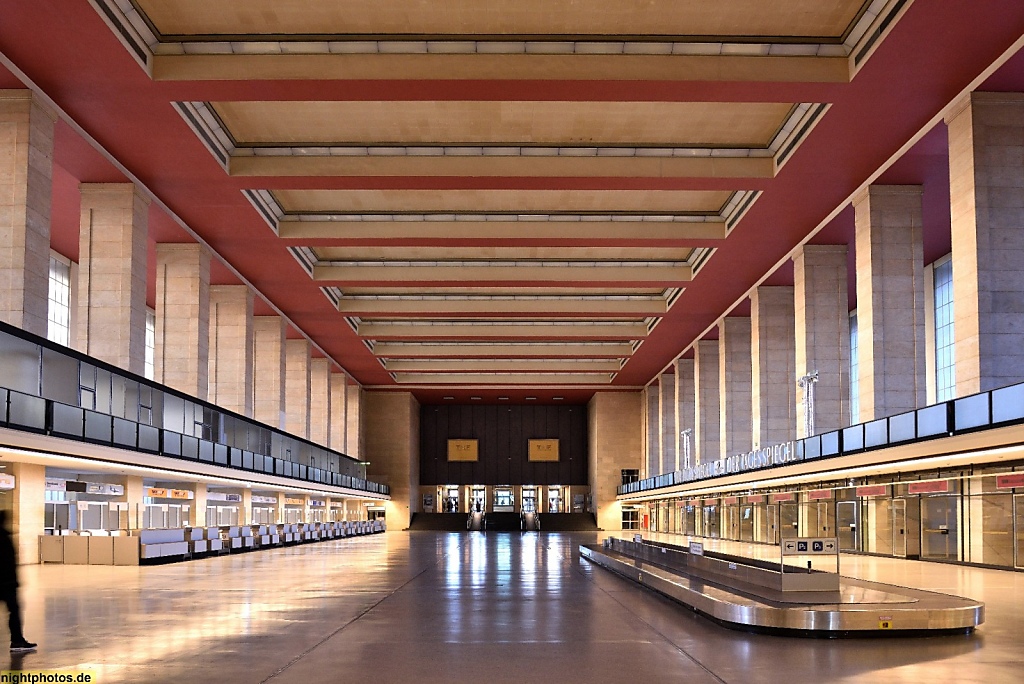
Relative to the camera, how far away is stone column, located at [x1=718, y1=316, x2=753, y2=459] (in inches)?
1731

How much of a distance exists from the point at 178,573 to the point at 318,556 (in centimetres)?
884

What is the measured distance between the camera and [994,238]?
2077cm

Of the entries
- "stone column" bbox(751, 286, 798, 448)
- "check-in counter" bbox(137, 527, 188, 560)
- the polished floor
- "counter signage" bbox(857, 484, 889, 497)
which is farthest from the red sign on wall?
"check-in counter" bbox(137, 527, 188, 560)

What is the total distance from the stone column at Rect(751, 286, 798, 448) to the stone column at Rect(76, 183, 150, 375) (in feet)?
72.0

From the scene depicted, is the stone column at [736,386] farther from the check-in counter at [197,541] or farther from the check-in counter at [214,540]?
the check-in counter at [197,541]

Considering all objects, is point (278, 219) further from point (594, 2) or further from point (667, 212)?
point (594, 2)

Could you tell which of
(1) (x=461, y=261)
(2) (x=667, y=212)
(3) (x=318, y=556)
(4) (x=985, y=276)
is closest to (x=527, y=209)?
(2) (x=667, y=212)

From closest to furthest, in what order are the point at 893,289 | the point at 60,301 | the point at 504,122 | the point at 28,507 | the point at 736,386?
the point at 504,122 → the point at 28,507 → the point at 893,289 → the point at 60,301 → the point at 736,386

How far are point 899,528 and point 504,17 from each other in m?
18.2

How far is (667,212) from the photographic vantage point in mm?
32250

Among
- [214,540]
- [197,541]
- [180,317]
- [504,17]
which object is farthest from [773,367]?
[504,17]

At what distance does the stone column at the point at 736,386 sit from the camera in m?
44.0

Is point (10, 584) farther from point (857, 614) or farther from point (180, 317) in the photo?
point (180, 317)

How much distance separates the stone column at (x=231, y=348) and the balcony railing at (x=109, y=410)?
1747mm
